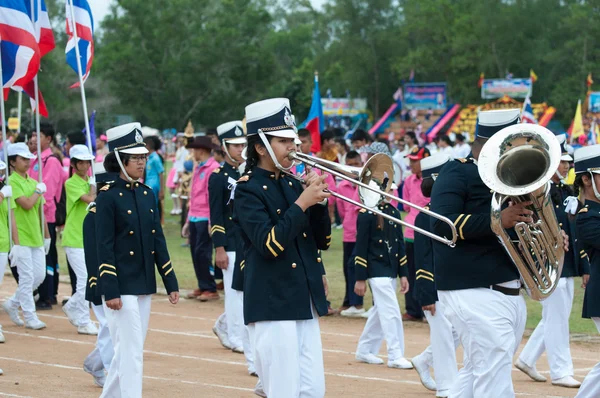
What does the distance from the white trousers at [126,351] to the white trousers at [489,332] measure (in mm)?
2513

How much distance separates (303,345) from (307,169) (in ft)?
3.47

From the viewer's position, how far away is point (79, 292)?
1224 centimetres

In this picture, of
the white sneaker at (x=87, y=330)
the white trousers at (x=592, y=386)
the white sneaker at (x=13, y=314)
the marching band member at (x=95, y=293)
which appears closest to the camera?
the white trousers at (x=592, y=386)

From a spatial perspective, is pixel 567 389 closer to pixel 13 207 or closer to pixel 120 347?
pixel 120 347

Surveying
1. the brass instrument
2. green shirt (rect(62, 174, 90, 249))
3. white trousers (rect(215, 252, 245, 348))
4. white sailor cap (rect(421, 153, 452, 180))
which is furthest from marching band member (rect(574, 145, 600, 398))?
green shirt (rect(62, 174, 90, 249))

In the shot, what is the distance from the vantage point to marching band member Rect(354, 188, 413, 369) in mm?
10648

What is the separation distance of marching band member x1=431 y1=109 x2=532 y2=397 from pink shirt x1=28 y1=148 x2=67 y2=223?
8.27m

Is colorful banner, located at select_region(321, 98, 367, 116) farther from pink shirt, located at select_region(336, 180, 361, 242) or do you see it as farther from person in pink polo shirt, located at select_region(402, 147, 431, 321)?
person in pink polo shirt, located at select_region(402, 147, 431, 321)

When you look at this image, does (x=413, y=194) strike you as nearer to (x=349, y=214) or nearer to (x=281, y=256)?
(x=349, y=214)

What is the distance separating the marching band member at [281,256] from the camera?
243 inches

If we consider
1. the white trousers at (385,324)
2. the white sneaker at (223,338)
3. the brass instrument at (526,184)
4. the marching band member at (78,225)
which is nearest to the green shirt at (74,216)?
the marching band member at (78,225)

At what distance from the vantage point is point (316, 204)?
21.2ft

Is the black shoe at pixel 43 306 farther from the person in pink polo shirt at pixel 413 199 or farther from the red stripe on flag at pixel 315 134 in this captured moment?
the red stripe on flag at pixel 315 134

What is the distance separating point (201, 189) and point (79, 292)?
302 cm
